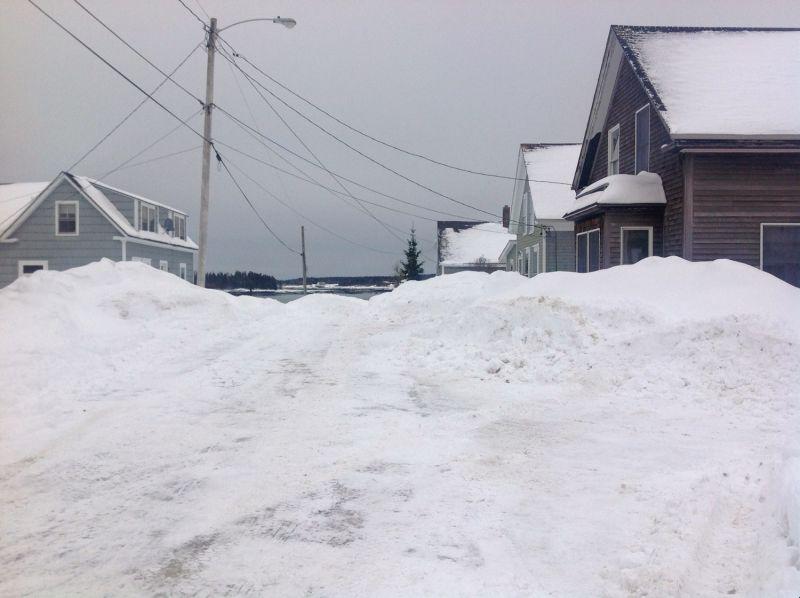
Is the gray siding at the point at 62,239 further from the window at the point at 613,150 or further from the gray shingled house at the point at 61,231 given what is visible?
the window at the point at 613,150

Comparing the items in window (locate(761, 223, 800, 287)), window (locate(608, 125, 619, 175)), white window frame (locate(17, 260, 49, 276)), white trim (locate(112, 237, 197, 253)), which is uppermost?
window (locate(608, 125, 619, 175))

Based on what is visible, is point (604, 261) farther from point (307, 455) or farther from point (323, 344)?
point (307, 455)

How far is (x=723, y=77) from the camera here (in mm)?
15680

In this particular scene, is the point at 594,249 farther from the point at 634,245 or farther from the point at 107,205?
the point at 107,205

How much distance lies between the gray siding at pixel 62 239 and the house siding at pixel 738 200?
964 inches

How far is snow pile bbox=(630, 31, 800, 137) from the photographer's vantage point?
13969 mm

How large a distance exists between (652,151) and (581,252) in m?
4.15

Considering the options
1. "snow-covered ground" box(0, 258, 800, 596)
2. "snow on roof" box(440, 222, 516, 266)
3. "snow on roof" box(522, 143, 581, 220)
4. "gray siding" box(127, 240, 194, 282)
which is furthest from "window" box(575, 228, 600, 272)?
"snow on roof" box(440, 222, 516, 266)

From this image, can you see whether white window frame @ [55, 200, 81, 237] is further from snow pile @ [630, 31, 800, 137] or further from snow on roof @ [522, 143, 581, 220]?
snow pile @ [630, 31, 800, 137]

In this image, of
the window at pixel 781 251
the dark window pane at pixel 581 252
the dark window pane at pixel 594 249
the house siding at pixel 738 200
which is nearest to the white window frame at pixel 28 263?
the dark window pane at pixel 581 252

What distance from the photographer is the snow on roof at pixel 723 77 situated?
13969mm

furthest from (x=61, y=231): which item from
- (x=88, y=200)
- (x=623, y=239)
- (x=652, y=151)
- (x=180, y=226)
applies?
(x=652, y=151)

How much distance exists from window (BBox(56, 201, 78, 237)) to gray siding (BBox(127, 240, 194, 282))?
2.50m

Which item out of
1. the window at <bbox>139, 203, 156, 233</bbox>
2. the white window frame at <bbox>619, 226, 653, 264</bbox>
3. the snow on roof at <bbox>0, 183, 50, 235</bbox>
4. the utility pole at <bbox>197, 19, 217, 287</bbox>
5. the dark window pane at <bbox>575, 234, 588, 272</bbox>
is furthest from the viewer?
the window at <bbox>139, 203, 156, 233</bbox>
